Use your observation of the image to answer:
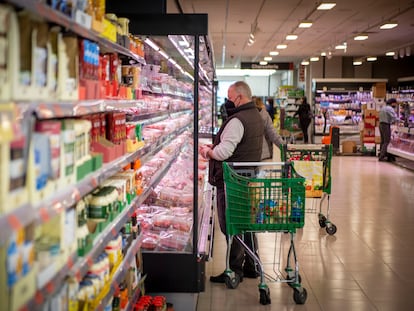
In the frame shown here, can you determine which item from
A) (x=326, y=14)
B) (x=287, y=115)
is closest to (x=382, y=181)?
(x=326, y=14)

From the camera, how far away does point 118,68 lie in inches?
131

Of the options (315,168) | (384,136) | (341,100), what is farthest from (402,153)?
(315,168)

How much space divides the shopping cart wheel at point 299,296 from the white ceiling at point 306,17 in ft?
14.3

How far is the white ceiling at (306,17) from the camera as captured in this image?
39.9ft

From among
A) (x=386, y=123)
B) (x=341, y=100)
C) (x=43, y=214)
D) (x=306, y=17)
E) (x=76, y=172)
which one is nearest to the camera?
(x=43, y=214)

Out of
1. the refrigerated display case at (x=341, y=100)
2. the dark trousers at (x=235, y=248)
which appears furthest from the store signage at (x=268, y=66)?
the dark trousers at (x=235, y=248)

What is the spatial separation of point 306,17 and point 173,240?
950 cm

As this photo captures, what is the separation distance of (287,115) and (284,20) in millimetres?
9959

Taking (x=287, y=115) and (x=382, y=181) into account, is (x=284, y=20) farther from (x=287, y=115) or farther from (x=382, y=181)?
(x=287, y=115)

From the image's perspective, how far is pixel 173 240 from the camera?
4.64 m

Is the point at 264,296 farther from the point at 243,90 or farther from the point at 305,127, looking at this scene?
the point at 305,127

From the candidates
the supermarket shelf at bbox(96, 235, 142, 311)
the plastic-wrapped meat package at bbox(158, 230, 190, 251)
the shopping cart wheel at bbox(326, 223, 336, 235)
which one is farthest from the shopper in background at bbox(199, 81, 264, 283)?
the shopping cart wheel at bbox(326, 223, 336, 235)

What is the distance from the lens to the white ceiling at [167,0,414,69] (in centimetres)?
1217

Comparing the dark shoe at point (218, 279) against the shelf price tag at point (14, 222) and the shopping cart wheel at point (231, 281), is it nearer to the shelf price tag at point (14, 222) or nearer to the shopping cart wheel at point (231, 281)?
the shopping cart wheel at point (231, 281)
